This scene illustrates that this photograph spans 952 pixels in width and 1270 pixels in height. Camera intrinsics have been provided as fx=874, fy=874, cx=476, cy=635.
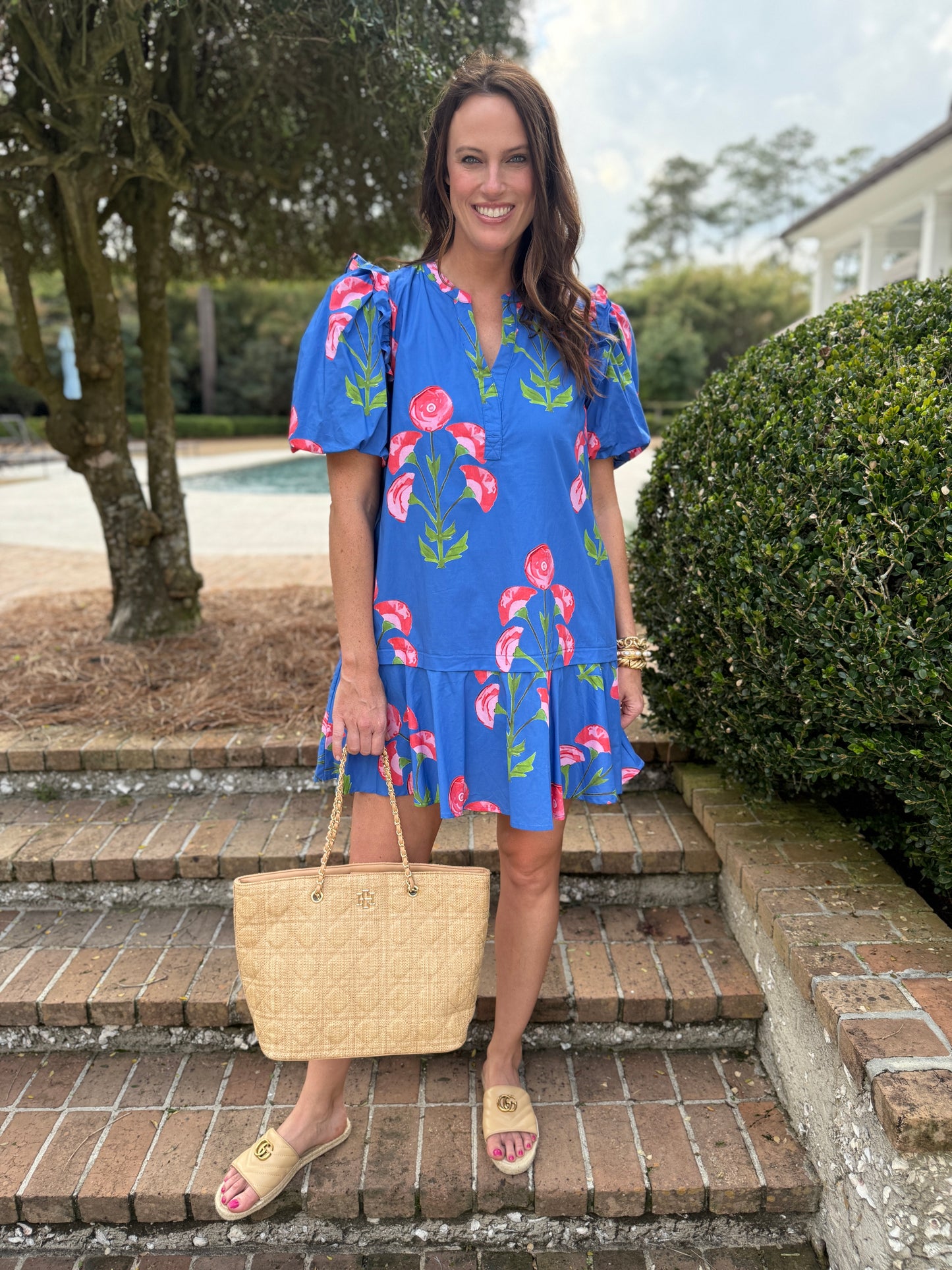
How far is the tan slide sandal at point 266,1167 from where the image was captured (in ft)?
5.39

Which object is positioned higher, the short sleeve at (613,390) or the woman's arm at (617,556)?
the short sleeve at (613,390)

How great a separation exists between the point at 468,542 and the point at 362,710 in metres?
0.34

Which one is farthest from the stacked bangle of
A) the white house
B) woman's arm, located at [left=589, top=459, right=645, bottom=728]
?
the white house

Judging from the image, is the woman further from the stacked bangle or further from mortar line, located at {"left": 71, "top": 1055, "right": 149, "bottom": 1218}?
mortar line, located at {"left": 71, "top": 1055, "right": 149, "bottom": 1218}

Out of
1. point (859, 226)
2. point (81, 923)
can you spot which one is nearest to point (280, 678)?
point (81, 923)

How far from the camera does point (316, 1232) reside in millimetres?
1687

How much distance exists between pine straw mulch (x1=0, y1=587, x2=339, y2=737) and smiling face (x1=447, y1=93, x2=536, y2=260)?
1.77 meters

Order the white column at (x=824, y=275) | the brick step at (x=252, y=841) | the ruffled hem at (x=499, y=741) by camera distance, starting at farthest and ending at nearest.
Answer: the white column at (x=824, y=275), the brick step at (x=252, y=841), the ruffled hem at (x=499, y=741)

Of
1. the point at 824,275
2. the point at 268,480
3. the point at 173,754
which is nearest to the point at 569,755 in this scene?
the point at 173,754

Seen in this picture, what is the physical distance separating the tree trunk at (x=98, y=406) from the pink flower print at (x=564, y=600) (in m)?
2.46

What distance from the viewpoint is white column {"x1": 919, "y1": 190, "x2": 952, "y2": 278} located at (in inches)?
364

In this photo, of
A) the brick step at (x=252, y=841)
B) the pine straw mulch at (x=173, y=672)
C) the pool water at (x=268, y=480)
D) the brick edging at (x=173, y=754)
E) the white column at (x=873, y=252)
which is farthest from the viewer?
the pool water at (x=268, y=480)

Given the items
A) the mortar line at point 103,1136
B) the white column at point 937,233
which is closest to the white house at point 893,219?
the white column at point 937,233

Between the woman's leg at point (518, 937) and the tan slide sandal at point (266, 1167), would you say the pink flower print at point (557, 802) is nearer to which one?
the woman's leg at point (518, 937)
